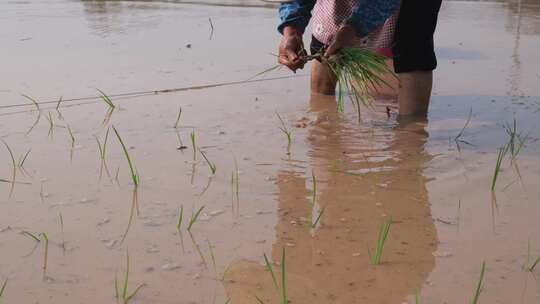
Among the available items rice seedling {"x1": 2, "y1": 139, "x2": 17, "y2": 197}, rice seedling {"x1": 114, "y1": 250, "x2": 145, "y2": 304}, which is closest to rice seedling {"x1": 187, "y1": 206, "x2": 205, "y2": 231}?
rice seedling {"x1": 114, "y1": 250, "x2": 145, "y2": 304}

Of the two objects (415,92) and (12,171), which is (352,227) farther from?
(415,92)

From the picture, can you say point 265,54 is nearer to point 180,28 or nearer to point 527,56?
point 180,28

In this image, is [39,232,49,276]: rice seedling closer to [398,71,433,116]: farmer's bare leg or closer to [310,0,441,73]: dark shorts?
[310,0,441,73]: dark shorts

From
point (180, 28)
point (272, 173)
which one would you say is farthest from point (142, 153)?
point (180, 28)

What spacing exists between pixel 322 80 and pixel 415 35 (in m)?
0.58

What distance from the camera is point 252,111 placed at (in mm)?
3018

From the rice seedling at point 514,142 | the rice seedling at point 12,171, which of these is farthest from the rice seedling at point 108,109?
the rice seedling at point 514,142

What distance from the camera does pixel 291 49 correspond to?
2.72 metres

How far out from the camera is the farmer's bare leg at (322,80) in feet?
10.9

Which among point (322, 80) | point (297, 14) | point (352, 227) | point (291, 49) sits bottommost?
point (352, 227)

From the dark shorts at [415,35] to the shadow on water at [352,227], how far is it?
0.40 metres

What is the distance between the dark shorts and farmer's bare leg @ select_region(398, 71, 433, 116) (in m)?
0.03

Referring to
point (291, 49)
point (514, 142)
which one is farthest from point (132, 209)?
point (514, 142)

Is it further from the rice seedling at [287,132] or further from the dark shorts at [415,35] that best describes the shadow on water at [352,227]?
the dark shorts at [415,35]
